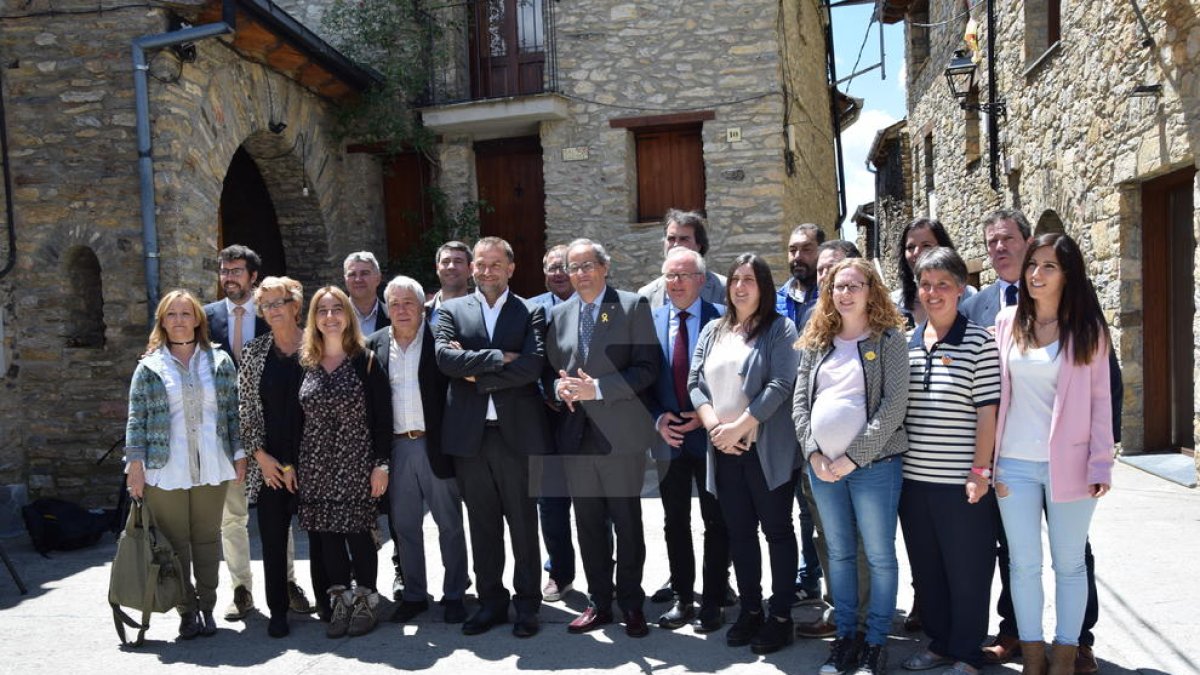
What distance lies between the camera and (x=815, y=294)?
14.0 ft

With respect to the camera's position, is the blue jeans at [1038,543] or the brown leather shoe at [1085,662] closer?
the blue jeans at [1038,543]

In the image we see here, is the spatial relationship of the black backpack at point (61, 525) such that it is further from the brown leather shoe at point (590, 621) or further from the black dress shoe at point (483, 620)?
the brown leather shoe at point (590, 621)

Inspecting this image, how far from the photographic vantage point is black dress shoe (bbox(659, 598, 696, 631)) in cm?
403

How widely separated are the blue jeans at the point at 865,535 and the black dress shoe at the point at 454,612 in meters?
1.70

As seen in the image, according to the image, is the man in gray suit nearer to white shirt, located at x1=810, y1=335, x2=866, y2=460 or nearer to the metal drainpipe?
white shirt, located at x1=810, y1=335, x2=866, y2=460

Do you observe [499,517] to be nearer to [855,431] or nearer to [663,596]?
[663,596]

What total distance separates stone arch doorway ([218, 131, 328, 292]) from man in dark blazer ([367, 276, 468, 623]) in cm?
539

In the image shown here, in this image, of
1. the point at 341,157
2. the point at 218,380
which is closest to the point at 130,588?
the point at 218,380

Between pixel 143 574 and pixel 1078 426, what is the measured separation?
381 cm

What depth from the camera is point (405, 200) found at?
1078cm

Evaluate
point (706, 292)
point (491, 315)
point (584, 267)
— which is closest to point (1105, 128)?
point (706, 292)

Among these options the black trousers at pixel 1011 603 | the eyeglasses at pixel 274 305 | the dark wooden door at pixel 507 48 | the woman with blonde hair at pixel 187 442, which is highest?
the dark wooden door at pixel 507 48

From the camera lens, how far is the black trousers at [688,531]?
3.95 m

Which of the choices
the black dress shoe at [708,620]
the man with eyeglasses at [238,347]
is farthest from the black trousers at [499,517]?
the man with eyeglasses at [238,347]
